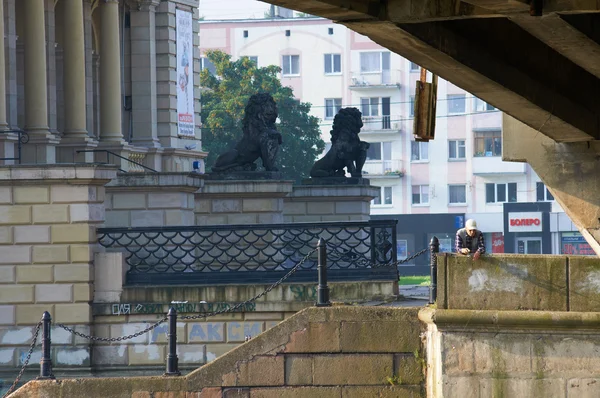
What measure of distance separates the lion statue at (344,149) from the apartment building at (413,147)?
131 ft

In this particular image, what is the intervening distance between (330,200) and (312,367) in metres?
21.5

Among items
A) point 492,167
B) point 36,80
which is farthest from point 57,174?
point 492,167

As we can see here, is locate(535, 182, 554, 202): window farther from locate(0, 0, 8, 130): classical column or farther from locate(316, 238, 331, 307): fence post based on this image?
locate(316, 238, 331, 307): fence post

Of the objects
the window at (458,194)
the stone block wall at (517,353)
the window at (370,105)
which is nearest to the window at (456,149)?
the window at (458,194)

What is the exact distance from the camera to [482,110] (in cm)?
8094

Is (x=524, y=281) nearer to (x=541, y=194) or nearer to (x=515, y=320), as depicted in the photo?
(x=515, y=320)

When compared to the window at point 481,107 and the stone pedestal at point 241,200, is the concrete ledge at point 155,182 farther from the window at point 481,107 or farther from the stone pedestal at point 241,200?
the window at point 481,107

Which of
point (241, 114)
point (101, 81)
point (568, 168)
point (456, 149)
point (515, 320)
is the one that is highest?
point (241, 114)

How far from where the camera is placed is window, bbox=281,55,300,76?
3396 inches

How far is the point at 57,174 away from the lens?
79.8 ft

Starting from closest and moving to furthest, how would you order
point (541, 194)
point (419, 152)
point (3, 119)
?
point (3, 119)
point (541, 194)
point (419, 152)

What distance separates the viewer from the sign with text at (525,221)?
262ft

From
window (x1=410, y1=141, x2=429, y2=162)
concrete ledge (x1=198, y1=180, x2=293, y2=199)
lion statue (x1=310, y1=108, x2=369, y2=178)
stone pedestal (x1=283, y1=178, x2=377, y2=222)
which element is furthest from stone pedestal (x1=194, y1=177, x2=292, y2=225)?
window (x1=410, y1=141, x2=429, y2=162)

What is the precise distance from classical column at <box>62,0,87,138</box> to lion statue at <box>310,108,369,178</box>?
6.17 meters
